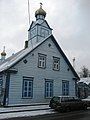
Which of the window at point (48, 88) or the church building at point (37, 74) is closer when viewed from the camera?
the church building at point (37, 74)

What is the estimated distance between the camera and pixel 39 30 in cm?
2742

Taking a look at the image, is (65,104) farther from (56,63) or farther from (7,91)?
(56,63)

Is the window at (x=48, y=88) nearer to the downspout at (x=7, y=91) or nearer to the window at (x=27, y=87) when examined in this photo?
the window at (x=27, y=87)

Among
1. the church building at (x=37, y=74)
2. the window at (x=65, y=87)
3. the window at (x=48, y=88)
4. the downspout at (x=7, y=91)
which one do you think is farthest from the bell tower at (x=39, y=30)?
the downspout at (x=7, y=91)

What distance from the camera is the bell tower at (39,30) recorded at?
88.9ft

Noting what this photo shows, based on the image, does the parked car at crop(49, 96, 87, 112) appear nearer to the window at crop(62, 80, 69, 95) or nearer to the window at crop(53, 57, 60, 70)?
the window at crop(62, 80, 69, 95)

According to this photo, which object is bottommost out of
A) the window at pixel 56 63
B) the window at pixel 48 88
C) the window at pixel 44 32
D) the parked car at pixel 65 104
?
the parked car at pixel 65 104

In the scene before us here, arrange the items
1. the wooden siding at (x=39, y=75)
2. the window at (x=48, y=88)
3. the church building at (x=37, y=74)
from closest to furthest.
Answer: the church building at (x=37, y=74)
the wooden siding at (x=39, y=75)
the window at (x=48, y=88)

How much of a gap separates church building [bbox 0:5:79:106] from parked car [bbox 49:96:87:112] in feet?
15.0

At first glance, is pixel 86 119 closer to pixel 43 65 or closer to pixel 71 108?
pixel 71 108

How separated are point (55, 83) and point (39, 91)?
2869 mm

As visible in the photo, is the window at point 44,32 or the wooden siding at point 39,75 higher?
the window at point 44,32

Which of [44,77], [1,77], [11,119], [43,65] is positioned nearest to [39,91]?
[44,77]

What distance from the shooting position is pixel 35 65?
22188 mm
